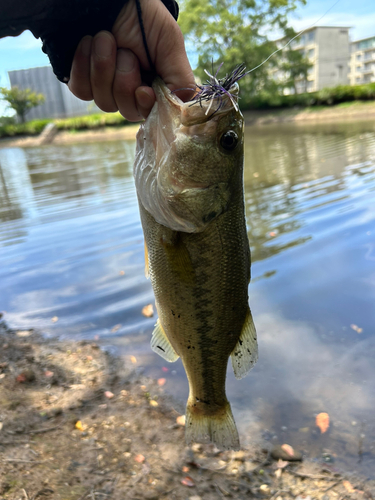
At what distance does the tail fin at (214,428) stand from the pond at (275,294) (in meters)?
0.78

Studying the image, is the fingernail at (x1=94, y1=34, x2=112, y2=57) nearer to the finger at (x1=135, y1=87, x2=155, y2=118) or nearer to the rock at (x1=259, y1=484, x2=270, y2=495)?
the finger at (x1=135, y1=87, x2=155, y2=118)

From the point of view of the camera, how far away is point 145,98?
177cm

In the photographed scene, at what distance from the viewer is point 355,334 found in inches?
149

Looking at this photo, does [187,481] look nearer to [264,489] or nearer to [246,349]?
[264,489]

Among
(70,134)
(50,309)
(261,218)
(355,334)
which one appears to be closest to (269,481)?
(355,334)

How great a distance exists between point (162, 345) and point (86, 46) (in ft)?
5.34

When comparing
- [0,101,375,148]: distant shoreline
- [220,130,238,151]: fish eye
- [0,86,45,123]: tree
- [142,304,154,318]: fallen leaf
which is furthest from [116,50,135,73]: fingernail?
[0,86,45,123]: tree

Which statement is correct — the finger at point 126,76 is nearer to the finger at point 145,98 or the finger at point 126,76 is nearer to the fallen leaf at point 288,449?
the finger at point 145,98

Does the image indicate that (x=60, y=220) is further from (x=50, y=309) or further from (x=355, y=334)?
(x=355, y=334)

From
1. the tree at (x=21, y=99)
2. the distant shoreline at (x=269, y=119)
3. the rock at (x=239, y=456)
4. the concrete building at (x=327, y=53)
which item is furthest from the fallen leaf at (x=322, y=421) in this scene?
the concrete building at (x=327, y=53)

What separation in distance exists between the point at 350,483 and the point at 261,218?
5.00 meters

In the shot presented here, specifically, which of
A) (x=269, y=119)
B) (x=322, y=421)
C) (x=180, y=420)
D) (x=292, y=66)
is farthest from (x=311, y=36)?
(x=180, y=420)

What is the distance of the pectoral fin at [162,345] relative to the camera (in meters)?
2.19

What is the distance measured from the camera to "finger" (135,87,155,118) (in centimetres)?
176
